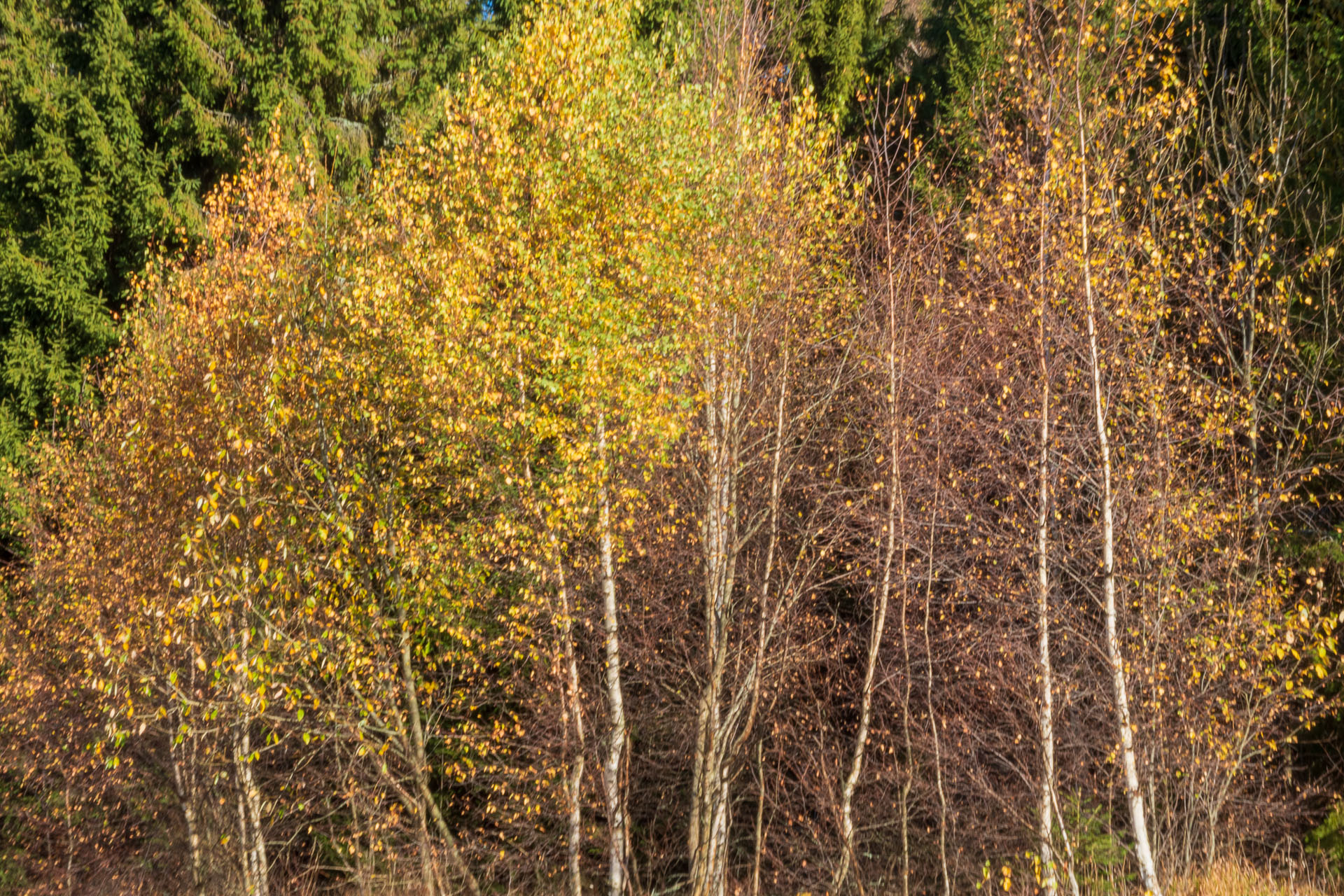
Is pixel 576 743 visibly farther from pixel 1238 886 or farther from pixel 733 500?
pixel 1238 886

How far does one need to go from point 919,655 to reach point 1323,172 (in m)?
7.20

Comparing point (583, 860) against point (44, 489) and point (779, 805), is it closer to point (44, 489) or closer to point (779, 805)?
point (779, 805)

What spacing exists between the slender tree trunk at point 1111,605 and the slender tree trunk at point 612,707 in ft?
13.5

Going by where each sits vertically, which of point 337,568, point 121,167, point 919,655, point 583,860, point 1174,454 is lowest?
point 583,860

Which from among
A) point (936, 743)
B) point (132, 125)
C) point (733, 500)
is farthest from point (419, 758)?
point (132, 125)

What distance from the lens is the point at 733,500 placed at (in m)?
9.22

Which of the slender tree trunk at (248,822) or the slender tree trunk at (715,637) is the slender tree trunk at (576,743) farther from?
the slender tree trunk at (248,822)

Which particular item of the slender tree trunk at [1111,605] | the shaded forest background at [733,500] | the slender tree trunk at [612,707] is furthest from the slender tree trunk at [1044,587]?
the slender tree trunk at [612,707]

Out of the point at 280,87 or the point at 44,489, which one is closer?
the point at 44,489

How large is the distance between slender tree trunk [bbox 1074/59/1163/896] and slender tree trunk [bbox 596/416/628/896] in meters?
4.11

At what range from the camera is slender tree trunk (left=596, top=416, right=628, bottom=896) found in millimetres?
8867

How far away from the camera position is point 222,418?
870 cm

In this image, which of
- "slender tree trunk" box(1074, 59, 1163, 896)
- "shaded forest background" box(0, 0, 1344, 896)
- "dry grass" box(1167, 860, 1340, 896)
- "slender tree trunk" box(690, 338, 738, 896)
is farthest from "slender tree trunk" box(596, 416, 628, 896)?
"dry grass" box(1167, 860, 1340, 896)

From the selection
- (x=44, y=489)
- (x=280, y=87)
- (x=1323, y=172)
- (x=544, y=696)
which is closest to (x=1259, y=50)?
(x=1323, y=172)
